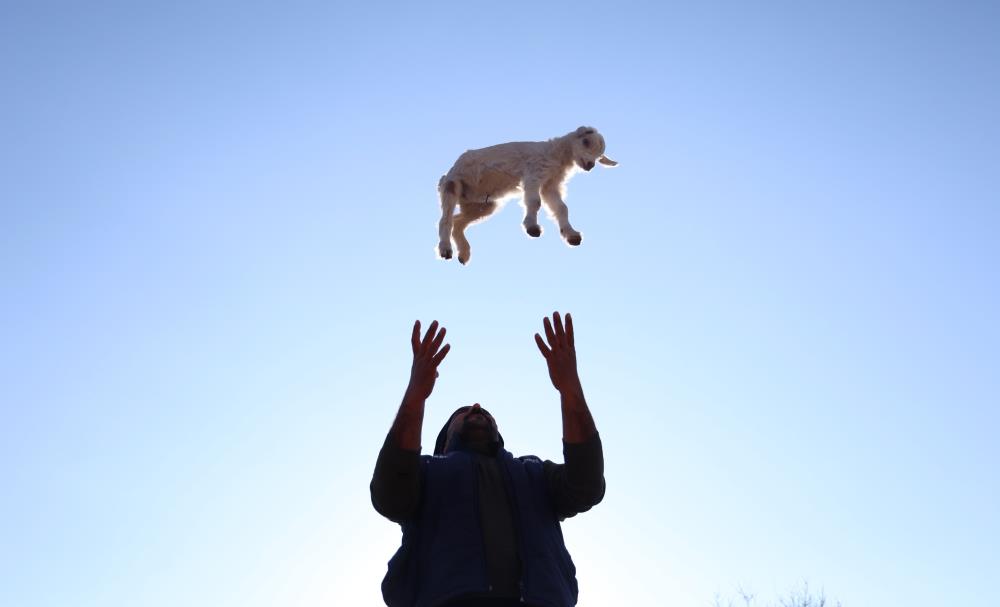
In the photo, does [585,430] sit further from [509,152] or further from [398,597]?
[509,152]

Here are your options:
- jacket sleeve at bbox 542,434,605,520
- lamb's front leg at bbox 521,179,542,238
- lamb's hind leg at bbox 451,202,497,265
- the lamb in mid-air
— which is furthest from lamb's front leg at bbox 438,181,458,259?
jacket sleeve at bbox 542,434,605,520

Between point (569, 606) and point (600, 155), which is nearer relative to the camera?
point (569, 606)

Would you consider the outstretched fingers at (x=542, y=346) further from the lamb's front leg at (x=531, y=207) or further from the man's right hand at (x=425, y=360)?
the lamb's front leg at (x=531, y=207)

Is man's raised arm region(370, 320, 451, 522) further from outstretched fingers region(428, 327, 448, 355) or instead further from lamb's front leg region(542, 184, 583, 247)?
lamb's front leg region(542, 184, 583, 247)

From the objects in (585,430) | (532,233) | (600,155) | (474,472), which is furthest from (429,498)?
(600,155)

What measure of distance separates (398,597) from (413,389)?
31.5 inches

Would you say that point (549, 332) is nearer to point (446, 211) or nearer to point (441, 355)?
point (441, 355)

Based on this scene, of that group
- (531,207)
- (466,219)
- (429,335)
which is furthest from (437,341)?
(466,219)

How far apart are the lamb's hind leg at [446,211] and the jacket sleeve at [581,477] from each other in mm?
2357

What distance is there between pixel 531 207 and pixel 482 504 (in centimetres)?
255

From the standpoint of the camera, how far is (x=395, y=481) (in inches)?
134

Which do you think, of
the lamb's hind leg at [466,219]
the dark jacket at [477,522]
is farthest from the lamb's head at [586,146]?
the dark jacket at [477,522]

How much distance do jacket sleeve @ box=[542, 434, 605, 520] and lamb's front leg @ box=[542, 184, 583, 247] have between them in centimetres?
222

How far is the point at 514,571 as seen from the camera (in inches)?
131
